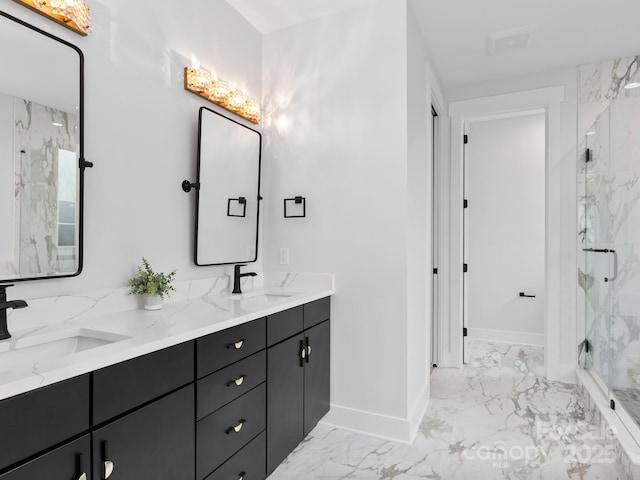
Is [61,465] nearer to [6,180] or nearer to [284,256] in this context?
[6,180]

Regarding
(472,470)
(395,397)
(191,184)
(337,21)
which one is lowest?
(472,470)

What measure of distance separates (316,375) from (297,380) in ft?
0.79

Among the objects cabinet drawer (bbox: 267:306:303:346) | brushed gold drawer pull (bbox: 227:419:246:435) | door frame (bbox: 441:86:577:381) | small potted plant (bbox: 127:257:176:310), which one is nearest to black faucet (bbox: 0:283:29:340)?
small potted plant (bbox: 127:257:176:310)

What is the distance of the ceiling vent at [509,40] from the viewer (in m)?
2.62

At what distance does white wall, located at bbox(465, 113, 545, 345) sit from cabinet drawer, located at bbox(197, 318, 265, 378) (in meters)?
3.11

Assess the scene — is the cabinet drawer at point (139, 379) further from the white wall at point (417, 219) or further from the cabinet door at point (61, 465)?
the white wall at point (417, 219)

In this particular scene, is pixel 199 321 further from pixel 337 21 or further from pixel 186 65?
pixel 337 21

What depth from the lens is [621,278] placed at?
2.29 metres

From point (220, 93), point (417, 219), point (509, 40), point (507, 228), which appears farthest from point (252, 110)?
point (507, 228)

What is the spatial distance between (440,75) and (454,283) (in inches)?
73.3

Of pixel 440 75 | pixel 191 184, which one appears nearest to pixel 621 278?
pixel 440 75

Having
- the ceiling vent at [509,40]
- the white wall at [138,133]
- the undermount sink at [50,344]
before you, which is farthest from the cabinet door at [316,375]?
the ceiling vent at [509,40]

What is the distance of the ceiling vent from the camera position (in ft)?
8.60

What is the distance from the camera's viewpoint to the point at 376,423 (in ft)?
7.52
